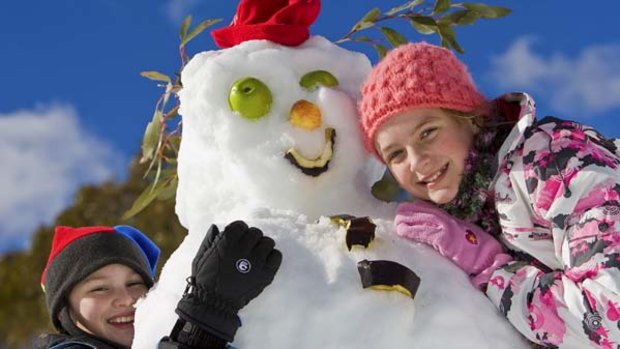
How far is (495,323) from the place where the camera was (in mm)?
1835

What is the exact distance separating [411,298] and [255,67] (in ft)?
2.35

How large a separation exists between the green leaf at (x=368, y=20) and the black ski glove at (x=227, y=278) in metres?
0.98

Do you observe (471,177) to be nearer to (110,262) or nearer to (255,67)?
(255,67)

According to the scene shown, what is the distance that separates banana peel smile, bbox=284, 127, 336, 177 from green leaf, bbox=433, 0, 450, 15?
75cm


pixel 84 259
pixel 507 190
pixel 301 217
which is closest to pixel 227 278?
pixel 301 217

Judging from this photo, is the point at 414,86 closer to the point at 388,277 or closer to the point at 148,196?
the point at 388,277

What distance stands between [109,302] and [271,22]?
1.14 metres

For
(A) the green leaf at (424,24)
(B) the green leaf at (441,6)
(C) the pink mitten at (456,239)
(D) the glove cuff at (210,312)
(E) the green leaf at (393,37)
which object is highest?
(B) the green leaf at (441,6)

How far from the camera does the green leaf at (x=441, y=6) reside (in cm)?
262

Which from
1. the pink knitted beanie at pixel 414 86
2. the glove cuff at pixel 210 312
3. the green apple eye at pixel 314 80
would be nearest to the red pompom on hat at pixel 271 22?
the green apple eye at pixel 314 80

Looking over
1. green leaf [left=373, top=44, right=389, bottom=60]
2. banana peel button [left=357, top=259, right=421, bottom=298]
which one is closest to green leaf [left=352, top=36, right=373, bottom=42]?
green leaf [left=373, top=44, right=389, bottom=60]

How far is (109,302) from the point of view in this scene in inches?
109

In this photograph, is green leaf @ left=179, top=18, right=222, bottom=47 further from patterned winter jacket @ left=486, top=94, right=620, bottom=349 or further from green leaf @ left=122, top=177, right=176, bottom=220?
patterned winter jacket @ left=486, top=94, right=620, bottom=349

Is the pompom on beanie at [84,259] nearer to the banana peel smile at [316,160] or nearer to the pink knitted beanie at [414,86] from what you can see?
the banana peel smile at [316,160]
